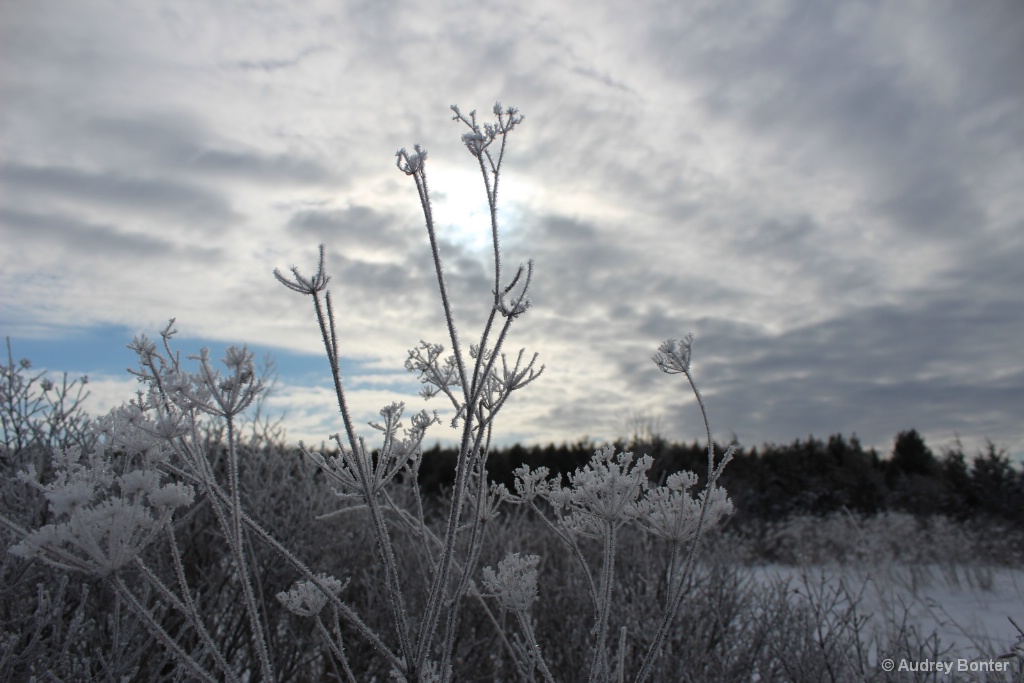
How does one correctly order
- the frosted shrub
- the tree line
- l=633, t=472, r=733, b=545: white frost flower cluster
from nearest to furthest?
the frosted shrub, l=633, t=472, r=733, b=545: white frost flower cluster, the tree line

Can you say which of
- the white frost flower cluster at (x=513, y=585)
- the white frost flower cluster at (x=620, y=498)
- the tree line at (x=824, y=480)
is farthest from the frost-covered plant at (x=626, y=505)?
the tree line at (x=824, y=480)

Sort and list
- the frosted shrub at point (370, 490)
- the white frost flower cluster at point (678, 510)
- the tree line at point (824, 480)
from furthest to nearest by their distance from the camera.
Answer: the tree line at point (824, 480) < the white frost flower cluster at point (678, 510) < the frosted shrub at point (370, 490)

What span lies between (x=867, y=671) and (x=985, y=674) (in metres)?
0.50

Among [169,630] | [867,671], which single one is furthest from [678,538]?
[169,630]

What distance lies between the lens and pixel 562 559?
208 inches

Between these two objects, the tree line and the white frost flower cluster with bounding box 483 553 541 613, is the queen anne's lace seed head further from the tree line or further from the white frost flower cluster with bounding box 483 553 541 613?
the tree line

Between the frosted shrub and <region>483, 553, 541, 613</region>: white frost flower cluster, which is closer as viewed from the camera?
the frosted shrub

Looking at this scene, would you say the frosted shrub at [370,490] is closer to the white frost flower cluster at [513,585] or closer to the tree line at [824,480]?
the white frost flower cluster at [513,585]

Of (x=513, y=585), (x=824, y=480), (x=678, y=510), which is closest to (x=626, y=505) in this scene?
(x=678, y=510)

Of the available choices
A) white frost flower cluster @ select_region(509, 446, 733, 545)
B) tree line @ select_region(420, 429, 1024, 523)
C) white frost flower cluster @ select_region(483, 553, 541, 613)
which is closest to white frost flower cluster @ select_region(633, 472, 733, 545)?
white frost flower cluster @ select_region(509, 446, 733, 545)

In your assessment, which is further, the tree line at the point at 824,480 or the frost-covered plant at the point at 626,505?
the tree line at the point at 824,480

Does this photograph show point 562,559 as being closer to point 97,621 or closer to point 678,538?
point 97,621

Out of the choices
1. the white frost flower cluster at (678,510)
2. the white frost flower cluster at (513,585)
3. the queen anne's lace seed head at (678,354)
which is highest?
the queen anne's lace seed head at (678,354)

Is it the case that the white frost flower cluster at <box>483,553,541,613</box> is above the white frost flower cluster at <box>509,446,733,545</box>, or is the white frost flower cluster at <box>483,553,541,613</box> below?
below
